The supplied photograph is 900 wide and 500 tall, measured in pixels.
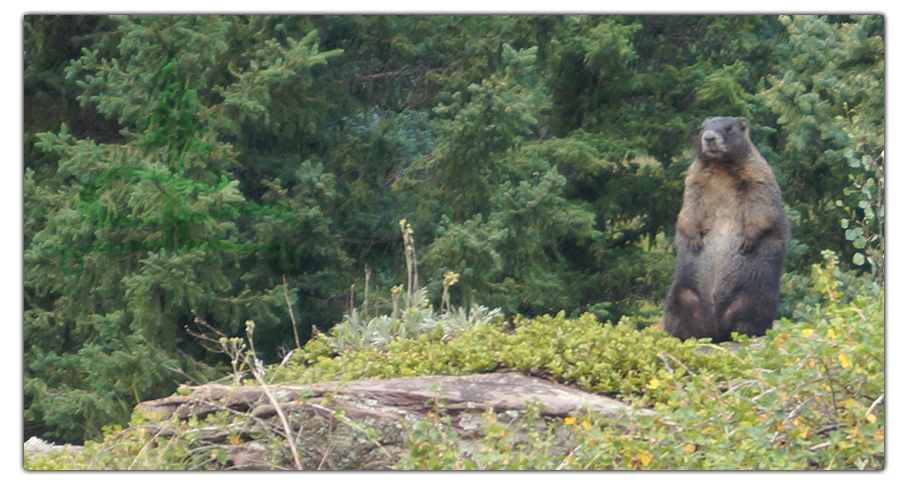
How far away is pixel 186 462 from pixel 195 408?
0.25 metres

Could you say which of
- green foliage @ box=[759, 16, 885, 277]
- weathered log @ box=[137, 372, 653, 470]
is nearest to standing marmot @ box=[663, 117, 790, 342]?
green foliage @ box=[759, 16, 885, 277]

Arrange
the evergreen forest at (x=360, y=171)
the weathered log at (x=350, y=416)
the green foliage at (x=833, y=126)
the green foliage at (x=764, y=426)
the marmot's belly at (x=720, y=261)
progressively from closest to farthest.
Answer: the green foliage at (x=764, y=426)
the weathered log at (x=350, y=416)
the green foliage at (x=833, y=126)
the marmot's belly at (x=720, y=261)
the evergreen forest at (x=360, y=171)

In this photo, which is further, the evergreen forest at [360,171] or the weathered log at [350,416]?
the evergreen forest at [360,171]

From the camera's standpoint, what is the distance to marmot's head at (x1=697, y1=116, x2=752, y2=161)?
5.34m

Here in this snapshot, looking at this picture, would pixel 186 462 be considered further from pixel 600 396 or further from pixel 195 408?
pixel 600 396

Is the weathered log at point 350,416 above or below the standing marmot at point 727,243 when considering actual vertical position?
below

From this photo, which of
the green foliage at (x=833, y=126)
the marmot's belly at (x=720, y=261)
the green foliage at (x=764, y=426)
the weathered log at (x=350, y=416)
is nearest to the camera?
the green foliage at (x=764, y=426)

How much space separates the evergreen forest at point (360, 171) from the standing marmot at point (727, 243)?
1013 millimetres

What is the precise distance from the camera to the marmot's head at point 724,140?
17.5 feet

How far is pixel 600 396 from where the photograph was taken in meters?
4.41

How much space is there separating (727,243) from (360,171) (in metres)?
3.25

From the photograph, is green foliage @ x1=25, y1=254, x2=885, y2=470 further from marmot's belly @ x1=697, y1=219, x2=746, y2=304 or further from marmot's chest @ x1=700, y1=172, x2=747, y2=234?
marmot's chest @ x1=700, y1=172, x2=747, y2=234

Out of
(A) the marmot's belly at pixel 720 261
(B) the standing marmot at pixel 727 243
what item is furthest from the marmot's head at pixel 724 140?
(A) the marmot's belly at pixel 720 261

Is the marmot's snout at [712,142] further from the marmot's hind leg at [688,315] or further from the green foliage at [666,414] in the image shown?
the green foliage at [666,414]
